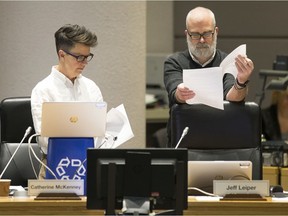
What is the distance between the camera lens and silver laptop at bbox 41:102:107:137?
4098 mm

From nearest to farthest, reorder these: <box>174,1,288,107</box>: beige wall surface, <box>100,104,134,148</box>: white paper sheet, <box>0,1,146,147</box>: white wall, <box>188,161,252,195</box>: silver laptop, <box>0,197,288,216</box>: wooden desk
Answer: <box>0,197,288,216</box>: wooden desk < <box>188,161,252,195</box>: silver laptop < <box>100,104,134,148</box>: white paper sheet < <box>0,1,146,147</box>: white wall < <box>174,1,288,107</box>: beige wall surface

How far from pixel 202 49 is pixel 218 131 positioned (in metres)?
0.49

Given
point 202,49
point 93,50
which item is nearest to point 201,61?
point 202,49

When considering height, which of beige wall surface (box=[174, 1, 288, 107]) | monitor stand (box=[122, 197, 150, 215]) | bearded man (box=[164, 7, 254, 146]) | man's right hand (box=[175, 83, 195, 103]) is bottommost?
monitor stand (box=[122, 197, 150, 215])

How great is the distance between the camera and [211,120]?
14.8ft

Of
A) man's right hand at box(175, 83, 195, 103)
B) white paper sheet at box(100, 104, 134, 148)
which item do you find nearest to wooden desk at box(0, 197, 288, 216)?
white paper sheet at box(100, 104, 134, 148)

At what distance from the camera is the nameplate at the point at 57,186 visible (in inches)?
151

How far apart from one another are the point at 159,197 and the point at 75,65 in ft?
4.07

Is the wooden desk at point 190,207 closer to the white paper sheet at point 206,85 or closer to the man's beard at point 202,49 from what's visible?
the white paper sheet at point 206,85

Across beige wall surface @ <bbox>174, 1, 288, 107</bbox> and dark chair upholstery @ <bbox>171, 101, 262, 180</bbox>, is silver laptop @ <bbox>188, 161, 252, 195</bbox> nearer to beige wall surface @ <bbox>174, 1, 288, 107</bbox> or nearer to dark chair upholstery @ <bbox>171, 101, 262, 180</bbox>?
dark chair upholstery @ <bbox>171, 101, 262, 180</bbox>

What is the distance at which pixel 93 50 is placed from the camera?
585 centimetres

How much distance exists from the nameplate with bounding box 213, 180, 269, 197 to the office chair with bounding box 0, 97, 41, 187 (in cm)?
126

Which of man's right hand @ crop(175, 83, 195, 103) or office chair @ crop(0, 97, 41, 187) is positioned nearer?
man's right hand @ crop(175, 83, 195, 103)

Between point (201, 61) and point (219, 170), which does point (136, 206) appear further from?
point (201, 61)
